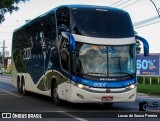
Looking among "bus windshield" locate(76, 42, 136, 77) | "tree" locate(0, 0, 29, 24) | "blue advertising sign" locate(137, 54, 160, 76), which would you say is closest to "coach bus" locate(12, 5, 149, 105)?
"bus windshield" locate(76, 42, 136, 77)

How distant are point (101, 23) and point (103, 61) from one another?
5.06ft

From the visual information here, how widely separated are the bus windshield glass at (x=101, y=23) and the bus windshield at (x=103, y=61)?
0.52 meters

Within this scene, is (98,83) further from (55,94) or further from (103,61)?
(55,94)

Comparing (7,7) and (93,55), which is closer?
(93,55)

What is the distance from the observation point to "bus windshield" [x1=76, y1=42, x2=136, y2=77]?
55.5ft

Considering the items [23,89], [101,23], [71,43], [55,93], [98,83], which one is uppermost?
[101,23]

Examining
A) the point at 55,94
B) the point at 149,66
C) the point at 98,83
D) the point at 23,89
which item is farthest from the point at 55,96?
the point at 149,66

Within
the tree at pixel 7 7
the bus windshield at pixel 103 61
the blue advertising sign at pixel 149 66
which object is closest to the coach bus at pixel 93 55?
the bus windshield at pixel 103 61

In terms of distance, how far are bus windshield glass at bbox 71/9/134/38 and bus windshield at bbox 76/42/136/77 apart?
518mm

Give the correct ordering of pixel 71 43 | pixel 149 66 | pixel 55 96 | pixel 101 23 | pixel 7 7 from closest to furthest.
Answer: pixel 71 43 → pixel 101 23 → pixel 55 96 → pixel 7 7 → pixel 149 66

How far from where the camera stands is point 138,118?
14336 millimetres

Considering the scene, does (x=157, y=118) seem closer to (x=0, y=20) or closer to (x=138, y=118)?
(x=138, y=118)

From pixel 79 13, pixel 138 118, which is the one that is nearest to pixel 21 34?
pixel 79 13

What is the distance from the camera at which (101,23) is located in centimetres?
1762
